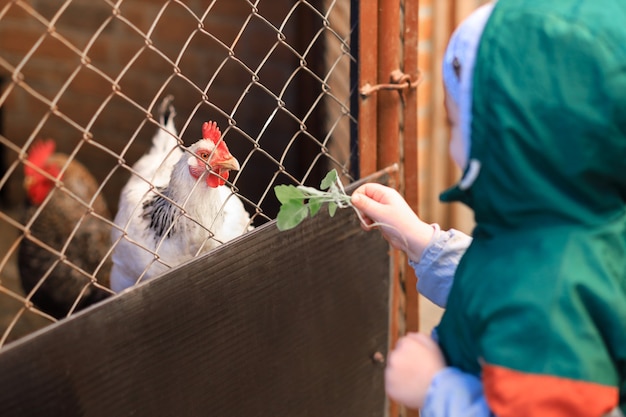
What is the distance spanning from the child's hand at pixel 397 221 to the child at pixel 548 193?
391 mm

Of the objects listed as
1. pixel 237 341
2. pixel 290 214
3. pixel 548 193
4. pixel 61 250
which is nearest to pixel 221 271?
pixel 237 341

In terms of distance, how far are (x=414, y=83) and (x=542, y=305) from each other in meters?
1.19

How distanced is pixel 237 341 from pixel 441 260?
0.58 m

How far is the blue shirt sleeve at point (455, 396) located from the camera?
1195 millimetres

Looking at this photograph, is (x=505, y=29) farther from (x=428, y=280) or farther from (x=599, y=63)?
(x=428, y=280)

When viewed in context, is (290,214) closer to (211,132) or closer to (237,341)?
(237,341)

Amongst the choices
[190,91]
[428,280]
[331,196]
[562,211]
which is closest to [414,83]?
[331,196]

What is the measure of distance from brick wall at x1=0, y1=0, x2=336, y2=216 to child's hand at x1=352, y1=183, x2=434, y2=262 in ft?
7.35

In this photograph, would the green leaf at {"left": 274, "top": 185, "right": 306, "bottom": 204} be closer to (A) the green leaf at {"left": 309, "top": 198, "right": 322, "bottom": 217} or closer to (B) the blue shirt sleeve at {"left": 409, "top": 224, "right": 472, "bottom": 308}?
(A) the green leaf at {"left": 309, "top": 198, "right": 322, "bottom": 217}

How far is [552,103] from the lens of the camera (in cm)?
107

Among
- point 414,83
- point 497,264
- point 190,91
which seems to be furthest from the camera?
point 190,91

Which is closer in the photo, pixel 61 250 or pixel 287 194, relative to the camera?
pixel 287 194

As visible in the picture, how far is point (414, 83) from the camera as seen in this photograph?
217cm

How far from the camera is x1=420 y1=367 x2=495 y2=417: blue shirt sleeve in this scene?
1.20 m
